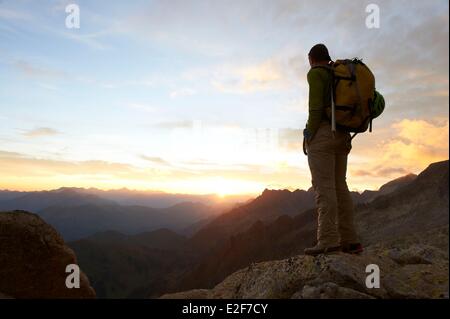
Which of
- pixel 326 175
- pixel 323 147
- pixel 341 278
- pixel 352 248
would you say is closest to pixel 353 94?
pixel 323 147

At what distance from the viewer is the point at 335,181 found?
760cm

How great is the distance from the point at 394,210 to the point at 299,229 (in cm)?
4435

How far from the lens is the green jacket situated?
270 inches

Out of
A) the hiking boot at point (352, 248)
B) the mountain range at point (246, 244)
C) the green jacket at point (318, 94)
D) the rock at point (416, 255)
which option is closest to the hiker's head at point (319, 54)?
the green jacket at point (318, 94)

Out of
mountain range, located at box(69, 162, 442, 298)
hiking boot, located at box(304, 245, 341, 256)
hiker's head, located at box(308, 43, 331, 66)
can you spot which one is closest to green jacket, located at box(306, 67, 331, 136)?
hiker's head, located at box(308, 43, 331, 66)

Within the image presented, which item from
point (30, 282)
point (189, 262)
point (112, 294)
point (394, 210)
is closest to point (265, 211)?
point (189, 262)

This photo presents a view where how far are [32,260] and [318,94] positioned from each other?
10467mm

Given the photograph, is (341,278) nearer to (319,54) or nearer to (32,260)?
(319,54)

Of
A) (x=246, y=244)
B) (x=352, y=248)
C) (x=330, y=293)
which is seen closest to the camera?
(x=330, y=293)

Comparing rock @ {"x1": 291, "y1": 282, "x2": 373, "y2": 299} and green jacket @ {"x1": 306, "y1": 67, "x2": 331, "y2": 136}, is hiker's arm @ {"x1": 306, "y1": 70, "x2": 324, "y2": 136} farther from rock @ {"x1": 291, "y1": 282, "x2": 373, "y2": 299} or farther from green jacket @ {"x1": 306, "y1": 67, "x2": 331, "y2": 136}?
rock @ {"x1": 291, "y1": 282, "x2": 373, "y2": 299}

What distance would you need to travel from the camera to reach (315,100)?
6867 millimetres

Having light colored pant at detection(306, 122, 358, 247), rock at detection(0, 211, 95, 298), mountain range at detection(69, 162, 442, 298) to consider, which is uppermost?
light colored pant at detection(306, 122, 358, 247)

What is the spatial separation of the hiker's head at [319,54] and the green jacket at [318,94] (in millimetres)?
379

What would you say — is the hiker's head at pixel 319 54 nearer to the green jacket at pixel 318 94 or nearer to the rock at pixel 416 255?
the green jacket at pixel 318 94
